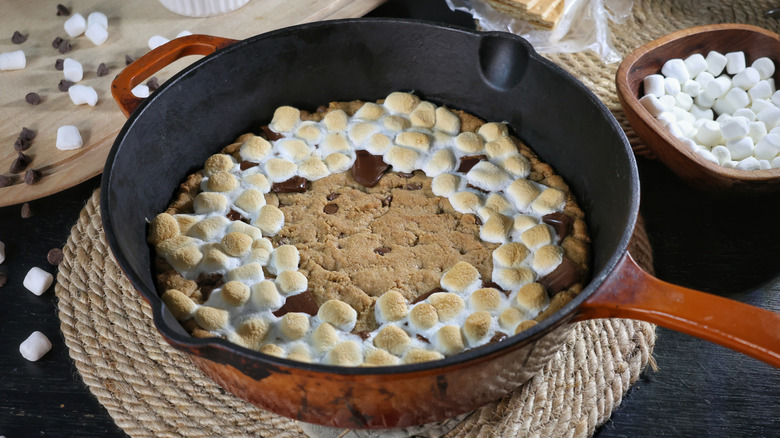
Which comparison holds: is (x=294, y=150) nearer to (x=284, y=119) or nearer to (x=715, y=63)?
(x=284, y=119)

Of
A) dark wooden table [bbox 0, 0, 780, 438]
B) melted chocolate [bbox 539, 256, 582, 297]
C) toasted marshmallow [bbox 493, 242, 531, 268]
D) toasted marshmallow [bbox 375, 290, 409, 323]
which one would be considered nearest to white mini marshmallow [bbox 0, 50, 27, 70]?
dark wooden table [bbox 0, 0, 780, 438]

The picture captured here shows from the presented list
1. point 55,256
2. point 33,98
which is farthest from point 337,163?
point 33,98

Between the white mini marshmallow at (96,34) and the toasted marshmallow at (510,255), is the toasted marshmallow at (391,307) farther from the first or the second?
the white mini marshmallow at (96,34)

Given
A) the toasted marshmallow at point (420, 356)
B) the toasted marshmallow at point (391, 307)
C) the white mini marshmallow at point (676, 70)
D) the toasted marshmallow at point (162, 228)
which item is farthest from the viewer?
the white mini marshmallow at point (676, 70)

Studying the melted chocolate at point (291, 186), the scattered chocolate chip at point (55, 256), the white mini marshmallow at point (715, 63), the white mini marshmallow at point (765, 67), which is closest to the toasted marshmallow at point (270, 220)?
the melted chocolate at point (291, 186)

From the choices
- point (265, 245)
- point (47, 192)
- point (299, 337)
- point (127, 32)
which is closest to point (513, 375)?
point (299, 337)

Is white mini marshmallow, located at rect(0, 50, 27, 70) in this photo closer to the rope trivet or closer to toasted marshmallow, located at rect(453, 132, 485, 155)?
toasted marshmallow, located at rect(453, 132, 485, 155)
